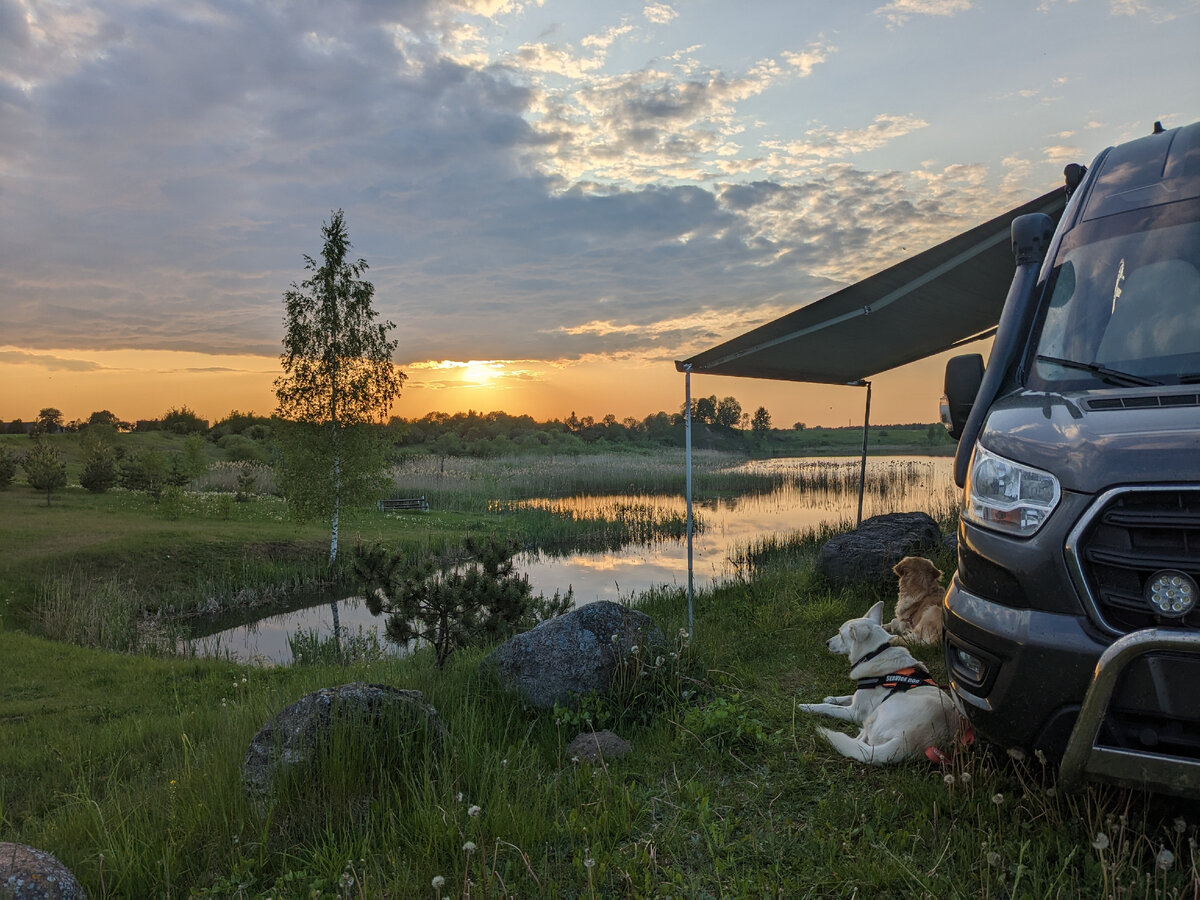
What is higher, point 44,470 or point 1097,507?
point 1097,507

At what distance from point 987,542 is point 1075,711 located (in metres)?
0.65

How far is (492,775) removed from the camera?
3783 millimetres

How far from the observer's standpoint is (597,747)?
422cm

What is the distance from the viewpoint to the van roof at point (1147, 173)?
330 centimetres

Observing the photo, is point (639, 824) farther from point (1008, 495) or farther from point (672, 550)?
point (672, 550)

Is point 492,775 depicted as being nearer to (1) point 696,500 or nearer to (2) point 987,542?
(2) point 987,542

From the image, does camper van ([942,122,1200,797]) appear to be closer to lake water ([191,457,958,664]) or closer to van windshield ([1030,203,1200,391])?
van windshield ([1030,203,1200,391])

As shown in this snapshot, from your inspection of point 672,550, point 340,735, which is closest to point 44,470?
point 672,550

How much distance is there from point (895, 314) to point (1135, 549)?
17.3 ft

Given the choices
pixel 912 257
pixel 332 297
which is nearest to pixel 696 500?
pixel 332 297

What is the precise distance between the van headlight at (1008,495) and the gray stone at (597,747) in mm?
2528

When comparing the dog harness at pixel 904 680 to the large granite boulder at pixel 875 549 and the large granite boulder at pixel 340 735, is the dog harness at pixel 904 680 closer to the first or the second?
the large granite boulder at pixel 340 735

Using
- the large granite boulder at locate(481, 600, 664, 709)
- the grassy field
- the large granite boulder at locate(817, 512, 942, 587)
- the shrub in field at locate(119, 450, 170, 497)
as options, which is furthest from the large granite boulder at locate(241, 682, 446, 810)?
the shrub in field at locate(119, 450, 170, 497)

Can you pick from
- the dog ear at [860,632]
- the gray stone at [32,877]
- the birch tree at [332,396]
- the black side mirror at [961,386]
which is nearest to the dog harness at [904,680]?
the dog ear at [860,632]
